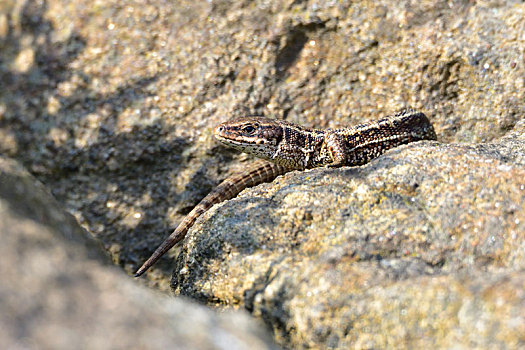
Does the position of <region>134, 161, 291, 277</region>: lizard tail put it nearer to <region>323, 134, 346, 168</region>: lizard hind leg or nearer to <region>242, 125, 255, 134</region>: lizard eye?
<region>242, 125, 255, 134</region>: lizard eye

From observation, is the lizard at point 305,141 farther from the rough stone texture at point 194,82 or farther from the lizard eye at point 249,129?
the rough stone texture at point 194,82

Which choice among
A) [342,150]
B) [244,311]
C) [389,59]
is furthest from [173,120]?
[244,311]

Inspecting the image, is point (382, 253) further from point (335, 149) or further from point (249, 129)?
point (249, 129)

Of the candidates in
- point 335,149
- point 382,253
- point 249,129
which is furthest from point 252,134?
point 382,253

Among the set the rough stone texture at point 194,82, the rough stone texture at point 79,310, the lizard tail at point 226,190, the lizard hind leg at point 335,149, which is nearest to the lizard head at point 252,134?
the lizard tail at point 226,190

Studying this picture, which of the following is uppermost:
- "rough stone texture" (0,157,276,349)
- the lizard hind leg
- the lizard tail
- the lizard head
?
"rough stone texture" (0,157,276,349)

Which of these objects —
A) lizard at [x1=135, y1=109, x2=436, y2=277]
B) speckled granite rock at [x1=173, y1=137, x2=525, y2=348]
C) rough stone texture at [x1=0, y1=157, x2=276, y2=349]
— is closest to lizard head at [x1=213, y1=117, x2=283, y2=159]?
lizard at [x1=135, y1=109, x2=436, y2=277]

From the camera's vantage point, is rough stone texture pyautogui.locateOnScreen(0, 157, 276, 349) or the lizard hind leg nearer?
rough stone texture pyautogui.locateOnScreen(0, 157, 276, 349)
